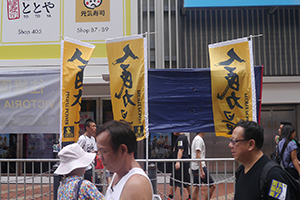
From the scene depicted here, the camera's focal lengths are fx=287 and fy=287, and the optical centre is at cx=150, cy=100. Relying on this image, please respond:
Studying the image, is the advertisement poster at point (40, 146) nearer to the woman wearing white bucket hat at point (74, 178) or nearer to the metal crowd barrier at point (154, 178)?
the metal crowd barrier at point (154, 178)

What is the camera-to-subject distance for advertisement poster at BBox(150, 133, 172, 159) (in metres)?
Result: 10.8

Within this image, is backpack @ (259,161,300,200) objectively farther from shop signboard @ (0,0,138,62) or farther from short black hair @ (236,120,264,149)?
shop signboard @ (0,0,138,62)

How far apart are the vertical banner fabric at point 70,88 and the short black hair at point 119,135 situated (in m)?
3.78

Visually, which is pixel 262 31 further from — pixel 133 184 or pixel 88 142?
pixel 133 184

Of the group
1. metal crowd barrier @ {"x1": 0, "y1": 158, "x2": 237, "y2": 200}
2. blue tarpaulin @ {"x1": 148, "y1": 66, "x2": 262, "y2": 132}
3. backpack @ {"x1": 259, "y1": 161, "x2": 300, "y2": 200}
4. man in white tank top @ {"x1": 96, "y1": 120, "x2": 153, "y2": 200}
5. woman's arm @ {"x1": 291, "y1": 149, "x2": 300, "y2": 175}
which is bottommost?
metal crowd barrier @ {"x1": 0, "y1": 158, "x2": 237, "y2": 200}

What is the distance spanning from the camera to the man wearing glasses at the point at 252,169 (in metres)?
2.32

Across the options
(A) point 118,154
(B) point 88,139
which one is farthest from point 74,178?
(B) point 88,139

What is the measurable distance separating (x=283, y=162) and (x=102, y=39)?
720 cm

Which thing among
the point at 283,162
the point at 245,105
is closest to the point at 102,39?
the point at 245,105

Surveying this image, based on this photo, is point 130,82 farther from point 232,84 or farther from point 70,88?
point 232,84

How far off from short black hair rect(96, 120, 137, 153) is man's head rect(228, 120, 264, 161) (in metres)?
1.26

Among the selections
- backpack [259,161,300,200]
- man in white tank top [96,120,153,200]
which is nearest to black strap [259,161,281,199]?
backpack [259,161,300,200]

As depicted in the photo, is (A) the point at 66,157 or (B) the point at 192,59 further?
(B) the point at 192,59

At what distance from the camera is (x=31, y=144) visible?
11.2 meters
